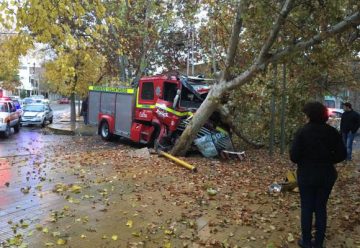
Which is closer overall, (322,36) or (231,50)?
(322,36)

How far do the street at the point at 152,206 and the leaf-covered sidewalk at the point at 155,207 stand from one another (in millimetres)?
12

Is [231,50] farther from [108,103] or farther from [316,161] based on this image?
[108,103]

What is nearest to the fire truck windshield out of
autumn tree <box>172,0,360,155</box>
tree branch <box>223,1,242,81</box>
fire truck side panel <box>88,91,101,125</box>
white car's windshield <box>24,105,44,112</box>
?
autumn tree <box>172,0,360,155</box>

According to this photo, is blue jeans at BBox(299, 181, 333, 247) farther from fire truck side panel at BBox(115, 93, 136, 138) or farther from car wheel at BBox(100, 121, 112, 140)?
car wheel at BBox(100, 121, 112, 140)

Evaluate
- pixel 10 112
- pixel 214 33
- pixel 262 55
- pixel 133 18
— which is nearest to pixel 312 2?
pixel 262 55

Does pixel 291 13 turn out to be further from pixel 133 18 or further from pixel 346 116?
pixel 133 18

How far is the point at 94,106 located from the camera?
797 inches

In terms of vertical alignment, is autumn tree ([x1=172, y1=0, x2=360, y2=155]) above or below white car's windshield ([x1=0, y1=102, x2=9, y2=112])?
above

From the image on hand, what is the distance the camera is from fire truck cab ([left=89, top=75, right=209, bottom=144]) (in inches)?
560

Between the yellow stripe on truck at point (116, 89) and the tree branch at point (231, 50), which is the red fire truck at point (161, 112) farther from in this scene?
the tree branch at point (231, 50)

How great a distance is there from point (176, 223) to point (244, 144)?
10.8 meters

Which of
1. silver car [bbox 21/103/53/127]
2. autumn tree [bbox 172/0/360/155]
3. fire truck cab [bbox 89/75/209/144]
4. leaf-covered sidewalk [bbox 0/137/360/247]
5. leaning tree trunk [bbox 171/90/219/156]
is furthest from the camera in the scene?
silver car [bbox 21/103/53/127]

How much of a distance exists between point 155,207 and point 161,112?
7.71 metres

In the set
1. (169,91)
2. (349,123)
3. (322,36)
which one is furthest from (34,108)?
(322,36)
